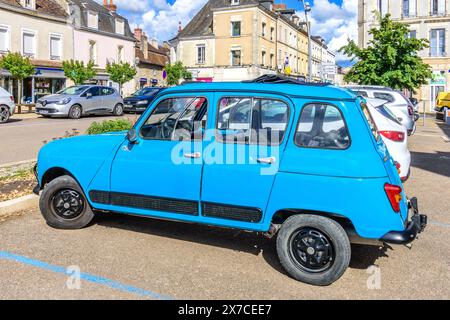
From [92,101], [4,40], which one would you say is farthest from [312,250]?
[4,40]

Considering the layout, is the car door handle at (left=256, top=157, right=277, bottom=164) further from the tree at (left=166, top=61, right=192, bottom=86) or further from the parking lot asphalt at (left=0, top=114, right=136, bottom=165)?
the tree at (left=166, top=61, right=192, bottom=86)

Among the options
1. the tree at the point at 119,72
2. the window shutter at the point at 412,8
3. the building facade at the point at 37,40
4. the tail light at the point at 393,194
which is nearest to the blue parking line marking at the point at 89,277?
the tail light at the point at 393,194

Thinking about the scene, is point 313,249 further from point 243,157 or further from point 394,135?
point 394,135

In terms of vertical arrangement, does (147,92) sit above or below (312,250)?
above

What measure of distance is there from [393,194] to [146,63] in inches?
1836

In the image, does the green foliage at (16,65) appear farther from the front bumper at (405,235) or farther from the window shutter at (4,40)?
the front bumper at (405,235)

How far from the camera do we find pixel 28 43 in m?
31.3

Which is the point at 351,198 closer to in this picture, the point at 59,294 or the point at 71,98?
the point at 59,294

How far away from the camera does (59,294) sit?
3.50 meters

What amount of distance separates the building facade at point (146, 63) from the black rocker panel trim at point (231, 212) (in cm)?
4251

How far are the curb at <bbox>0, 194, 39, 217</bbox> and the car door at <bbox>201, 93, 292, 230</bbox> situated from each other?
116 inches

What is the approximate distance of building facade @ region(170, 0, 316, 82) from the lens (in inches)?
1901
